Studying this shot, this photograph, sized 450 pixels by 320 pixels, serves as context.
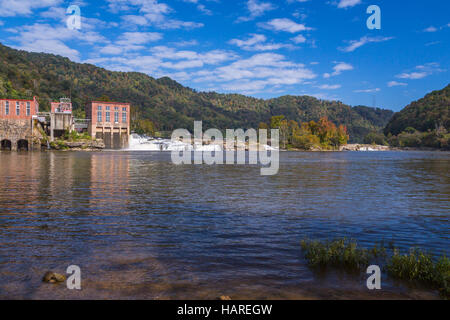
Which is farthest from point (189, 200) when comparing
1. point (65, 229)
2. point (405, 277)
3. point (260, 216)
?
point (405, 277)

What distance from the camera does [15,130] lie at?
83.4 m

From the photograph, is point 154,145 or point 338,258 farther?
point 154,145

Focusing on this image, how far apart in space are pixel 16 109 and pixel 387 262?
95234 mm

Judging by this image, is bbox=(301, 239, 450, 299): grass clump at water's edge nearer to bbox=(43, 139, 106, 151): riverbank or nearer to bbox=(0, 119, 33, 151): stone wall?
bbox=(0, 119, 33, 151): stone wall

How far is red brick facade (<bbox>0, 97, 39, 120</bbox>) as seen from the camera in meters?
82.5

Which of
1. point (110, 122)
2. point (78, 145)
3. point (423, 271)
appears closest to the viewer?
point (423, 271)

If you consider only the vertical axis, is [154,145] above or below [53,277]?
above

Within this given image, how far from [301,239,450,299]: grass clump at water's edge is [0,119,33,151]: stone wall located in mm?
91918

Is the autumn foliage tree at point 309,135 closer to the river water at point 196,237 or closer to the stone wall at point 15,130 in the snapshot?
the stone wall at point 15,130

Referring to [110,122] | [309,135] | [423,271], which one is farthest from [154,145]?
[423,271]

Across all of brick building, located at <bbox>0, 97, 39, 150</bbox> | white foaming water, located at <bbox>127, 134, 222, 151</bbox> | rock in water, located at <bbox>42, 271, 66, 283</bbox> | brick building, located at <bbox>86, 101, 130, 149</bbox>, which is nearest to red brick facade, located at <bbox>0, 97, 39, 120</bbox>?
brick building, located at <bbox>0, 97, 39, 150</bbox>

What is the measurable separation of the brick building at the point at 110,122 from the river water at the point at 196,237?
9312 cm

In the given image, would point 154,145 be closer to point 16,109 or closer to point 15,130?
point 15,130
